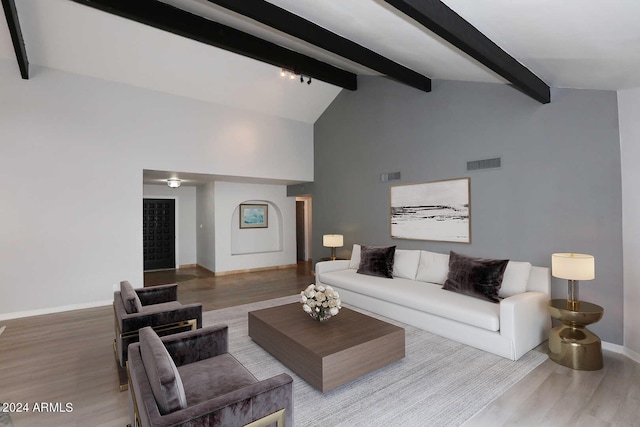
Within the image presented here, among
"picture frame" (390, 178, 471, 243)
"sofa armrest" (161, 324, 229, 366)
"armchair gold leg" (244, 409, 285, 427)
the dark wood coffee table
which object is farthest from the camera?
"picture frame" (390, 178, 471, 243)

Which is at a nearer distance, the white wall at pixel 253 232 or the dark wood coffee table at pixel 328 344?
the dark wood coffee table at pixel 328 344

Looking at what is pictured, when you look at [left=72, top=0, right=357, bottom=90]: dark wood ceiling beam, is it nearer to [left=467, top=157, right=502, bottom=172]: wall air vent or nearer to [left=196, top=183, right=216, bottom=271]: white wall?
[left=467, top=157, right=502, bottom=172]: wall air vent

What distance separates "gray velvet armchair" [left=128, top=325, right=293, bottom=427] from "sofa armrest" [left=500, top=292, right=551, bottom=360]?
2.41 meters

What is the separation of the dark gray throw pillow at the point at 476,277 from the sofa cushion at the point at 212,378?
285 cm

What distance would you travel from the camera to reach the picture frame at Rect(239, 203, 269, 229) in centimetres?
829

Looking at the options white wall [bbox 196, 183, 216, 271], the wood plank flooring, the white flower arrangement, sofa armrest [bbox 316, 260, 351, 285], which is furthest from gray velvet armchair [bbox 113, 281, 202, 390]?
white wall [bbox 196, 183, 216, 271]

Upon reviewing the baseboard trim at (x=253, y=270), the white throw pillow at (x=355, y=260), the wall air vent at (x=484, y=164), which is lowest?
the baseboard trim at (x=253, y=270)

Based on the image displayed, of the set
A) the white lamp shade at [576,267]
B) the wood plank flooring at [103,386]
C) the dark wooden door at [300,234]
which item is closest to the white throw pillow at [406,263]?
the wood plank flooring at [103,386]

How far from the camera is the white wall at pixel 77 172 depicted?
176 inches

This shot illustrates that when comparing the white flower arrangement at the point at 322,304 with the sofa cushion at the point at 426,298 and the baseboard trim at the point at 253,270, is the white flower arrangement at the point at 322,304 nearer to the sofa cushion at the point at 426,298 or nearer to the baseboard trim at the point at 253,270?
the sofa cushion at the point at 426,298

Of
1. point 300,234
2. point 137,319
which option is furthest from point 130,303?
point 300,234

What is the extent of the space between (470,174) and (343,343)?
3.23 m

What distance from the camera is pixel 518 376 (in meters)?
2.71

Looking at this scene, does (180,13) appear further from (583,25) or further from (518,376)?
(518,376)
